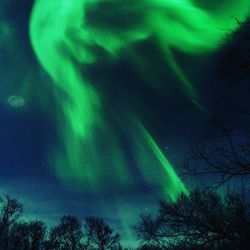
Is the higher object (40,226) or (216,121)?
(40,226)

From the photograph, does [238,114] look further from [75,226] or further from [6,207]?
[75,226]

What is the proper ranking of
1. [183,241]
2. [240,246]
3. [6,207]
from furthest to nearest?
[6,207] → [183,241] → [240,246]

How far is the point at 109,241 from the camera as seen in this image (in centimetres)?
6069

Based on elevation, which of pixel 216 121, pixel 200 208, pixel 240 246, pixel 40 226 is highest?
pixel 40 226

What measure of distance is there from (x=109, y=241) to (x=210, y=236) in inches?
2253

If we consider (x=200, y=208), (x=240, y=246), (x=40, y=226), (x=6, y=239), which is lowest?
(x=240, y=246)

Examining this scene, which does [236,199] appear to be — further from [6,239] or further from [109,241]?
[109,241]

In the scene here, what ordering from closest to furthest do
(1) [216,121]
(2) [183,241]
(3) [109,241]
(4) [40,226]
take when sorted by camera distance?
(1) [216,121]
(2) [183,241]
(4) [40,226]
(3) [109,241]

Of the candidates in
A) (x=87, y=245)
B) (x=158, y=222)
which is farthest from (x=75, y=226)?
(x=158, y=222)

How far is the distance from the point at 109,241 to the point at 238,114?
60.1 metres

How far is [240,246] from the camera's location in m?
7.70

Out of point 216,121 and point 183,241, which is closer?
point 216,121

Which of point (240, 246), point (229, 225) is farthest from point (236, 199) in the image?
point (240, 246)

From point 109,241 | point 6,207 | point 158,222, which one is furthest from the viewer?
point 109,241
